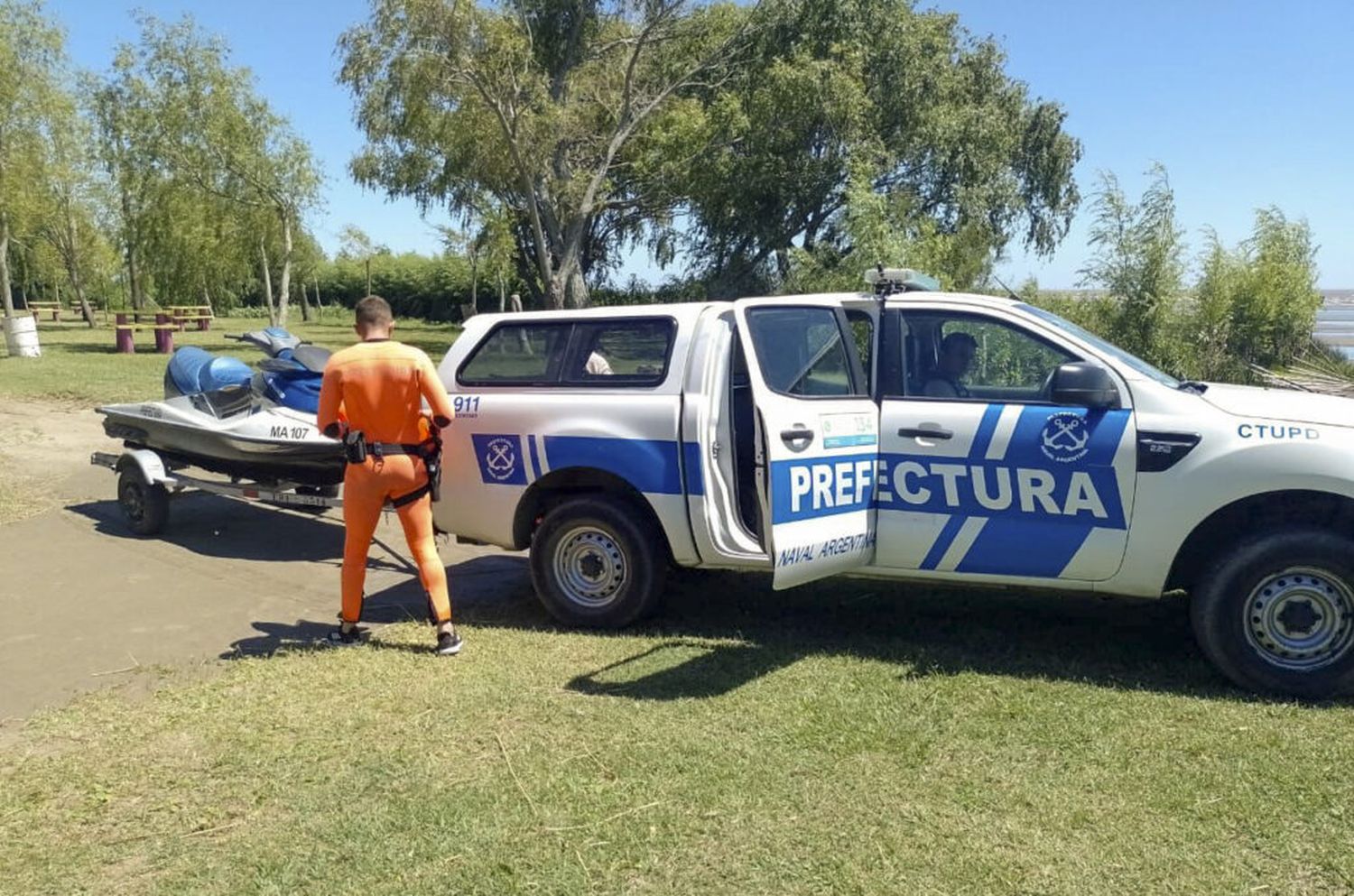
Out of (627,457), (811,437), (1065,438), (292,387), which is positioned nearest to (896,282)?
(811,437)

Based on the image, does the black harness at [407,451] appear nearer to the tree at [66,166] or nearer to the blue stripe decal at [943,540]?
the blue stripe decal at [943,540]

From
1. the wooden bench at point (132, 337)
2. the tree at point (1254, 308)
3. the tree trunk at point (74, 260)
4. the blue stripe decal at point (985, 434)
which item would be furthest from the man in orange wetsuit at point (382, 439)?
the tree trunk at point (74, 260)

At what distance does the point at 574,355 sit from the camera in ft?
20.9

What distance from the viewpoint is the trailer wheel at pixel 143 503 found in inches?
338

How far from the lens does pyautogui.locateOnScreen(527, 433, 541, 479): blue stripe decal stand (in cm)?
623

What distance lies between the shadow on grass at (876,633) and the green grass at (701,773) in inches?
1.2

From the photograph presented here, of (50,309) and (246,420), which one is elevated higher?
(50,309)

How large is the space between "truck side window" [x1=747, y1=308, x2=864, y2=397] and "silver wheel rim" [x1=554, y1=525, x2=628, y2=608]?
54.6 inches

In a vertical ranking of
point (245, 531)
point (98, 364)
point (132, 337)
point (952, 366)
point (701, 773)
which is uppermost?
point (132, 337)

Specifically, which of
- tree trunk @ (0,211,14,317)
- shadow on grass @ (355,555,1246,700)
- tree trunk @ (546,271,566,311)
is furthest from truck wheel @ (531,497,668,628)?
tree trunk @ (0,211,14,317)

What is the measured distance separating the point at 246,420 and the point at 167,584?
1.54 metres

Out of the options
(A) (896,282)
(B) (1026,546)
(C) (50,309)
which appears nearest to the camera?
(B) (1026,546)

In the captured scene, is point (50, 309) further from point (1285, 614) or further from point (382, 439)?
point (1285, 614)

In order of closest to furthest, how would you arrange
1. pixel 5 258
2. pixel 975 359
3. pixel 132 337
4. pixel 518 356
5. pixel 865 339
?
pixel 975 359, pixel 865 339, pixel 518 356, pixel 5 258, pixel 132 337
